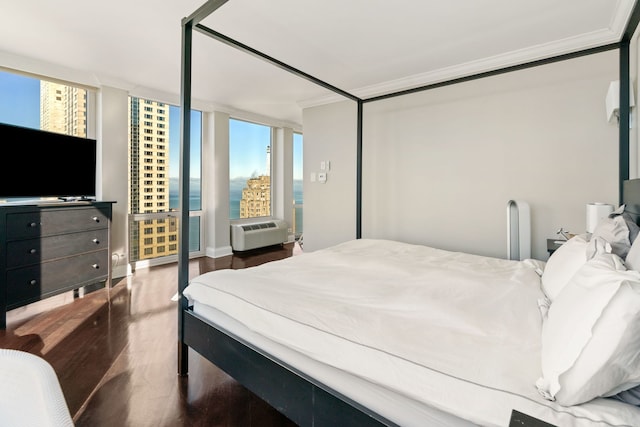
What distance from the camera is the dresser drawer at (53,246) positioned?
2.63 meters

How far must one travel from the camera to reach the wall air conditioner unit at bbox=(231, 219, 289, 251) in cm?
542

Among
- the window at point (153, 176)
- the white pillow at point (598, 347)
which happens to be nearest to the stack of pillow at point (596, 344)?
the white pillow at point (598, 347)

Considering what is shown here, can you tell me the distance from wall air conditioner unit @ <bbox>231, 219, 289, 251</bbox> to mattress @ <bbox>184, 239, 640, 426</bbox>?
3.61m

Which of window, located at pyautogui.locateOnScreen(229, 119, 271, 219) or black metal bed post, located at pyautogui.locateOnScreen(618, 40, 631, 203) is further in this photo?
window, located at pyautogui.locateOnScreen(229, 119, 271, 219)

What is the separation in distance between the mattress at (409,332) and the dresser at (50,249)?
1.94 m

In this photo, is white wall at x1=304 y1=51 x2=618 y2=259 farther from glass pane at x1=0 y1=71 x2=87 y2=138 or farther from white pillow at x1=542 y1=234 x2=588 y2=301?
glass pane at x1=0 y1=71 x2=87 y2=138

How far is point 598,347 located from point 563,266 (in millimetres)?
831

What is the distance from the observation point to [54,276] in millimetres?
2916

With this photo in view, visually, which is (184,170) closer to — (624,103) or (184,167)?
(184,167)

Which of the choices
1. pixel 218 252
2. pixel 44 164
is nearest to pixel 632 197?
pixel 44 164

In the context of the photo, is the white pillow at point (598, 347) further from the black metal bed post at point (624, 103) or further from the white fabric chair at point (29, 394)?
the black metal bed post at point (624, 103)

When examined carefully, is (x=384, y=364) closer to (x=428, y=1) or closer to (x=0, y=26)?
(x=428, y=1)

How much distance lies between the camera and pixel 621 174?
2.13 m

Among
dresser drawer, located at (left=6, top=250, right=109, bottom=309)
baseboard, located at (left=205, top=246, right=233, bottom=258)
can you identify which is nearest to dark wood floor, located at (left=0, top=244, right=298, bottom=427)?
dresser drawer, located at (left=6, top=250, right=109, bottom=309)
